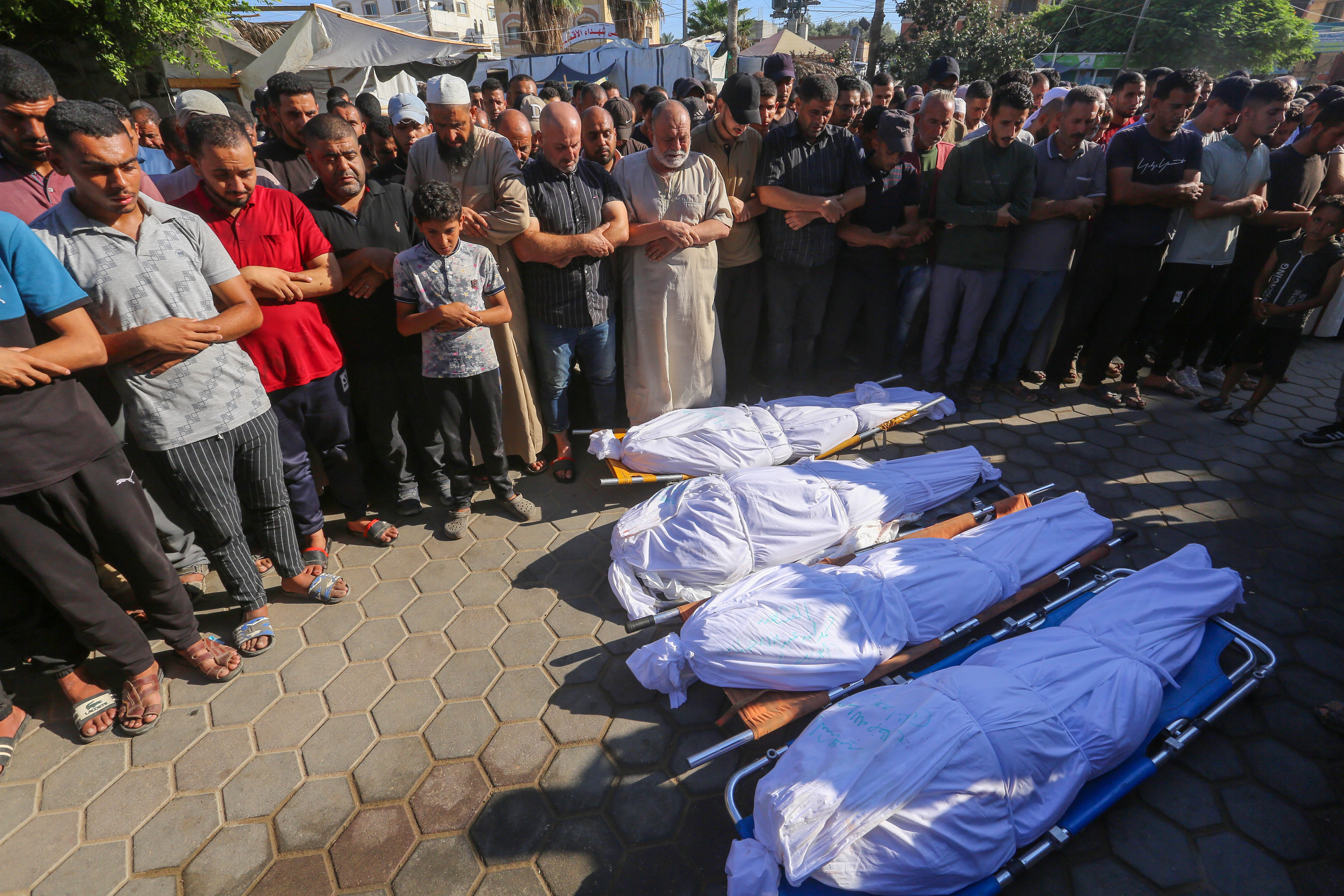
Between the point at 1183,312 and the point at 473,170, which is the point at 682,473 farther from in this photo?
the point at 1183,312

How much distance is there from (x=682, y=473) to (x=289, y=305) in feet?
7.51

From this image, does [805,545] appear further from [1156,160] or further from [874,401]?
[1156,160]

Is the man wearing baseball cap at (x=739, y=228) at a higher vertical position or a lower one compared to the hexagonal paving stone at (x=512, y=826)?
higher

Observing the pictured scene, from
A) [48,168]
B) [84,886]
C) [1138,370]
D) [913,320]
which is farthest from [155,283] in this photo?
[1138,370]

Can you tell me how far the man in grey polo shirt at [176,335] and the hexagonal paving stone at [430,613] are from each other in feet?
2.09

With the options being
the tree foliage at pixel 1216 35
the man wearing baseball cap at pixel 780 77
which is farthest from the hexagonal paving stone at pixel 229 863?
the tree foliage at pixel 1216 35

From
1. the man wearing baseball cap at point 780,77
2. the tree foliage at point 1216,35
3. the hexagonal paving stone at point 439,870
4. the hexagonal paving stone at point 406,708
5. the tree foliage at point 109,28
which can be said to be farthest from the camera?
the tree foliage at point 1216,35

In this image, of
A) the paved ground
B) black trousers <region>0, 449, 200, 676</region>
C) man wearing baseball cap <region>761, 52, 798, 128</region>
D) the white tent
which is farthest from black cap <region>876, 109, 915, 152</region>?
the white tent

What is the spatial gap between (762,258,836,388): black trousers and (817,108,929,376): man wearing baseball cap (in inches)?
5.4

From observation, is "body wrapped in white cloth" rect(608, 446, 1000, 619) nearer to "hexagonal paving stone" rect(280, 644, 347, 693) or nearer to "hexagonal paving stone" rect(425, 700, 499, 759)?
"hexagonal paving stone" rect(425, 700, 499, 759)

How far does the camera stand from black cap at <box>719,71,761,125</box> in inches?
160

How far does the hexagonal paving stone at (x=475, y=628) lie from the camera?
9.94 feet

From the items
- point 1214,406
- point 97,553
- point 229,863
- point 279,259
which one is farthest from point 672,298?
point 1214,406

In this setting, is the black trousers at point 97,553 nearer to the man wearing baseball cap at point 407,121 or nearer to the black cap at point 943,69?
the man wearing baseball cap at point 407,121
